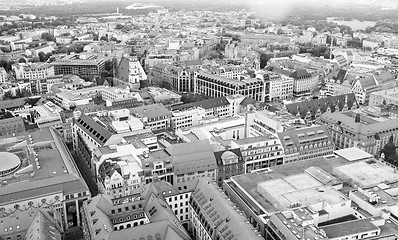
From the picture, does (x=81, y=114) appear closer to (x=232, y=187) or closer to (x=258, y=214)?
(x=232, y=187)

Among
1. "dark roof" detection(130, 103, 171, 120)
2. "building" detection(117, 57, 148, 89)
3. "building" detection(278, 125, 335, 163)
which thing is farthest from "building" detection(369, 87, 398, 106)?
"building" detection(117, 57, 148, 89)

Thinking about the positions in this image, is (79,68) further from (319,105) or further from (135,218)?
(135,218)

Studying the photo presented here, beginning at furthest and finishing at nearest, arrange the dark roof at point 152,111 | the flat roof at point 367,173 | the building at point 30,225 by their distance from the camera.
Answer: the dark roof at point 152,111, the flat roof at point 367,173, the building at point 30,225

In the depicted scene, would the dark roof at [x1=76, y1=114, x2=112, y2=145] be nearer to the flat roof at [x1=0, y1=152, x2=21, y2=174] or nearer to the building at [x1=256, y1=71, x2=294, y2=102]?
the flat roof at [x1=0, y1=152, x2=21, y2=174]

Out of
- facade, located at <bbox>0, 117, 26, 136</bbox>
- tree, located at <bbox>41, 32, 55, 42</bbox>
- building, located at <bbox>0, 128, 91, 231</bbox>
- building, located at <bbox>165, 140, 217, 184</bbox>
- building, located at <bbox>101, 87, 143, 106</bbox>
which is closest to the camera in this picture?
building, located at <bbox>0, 128, 91, 231</bbox>

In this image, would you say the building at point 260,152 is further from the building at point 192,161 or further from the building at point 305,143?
the building at point 192,161

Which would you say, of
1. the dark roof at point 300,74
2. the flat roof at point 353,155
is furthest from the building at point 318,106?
the flat roof at point 353,155
